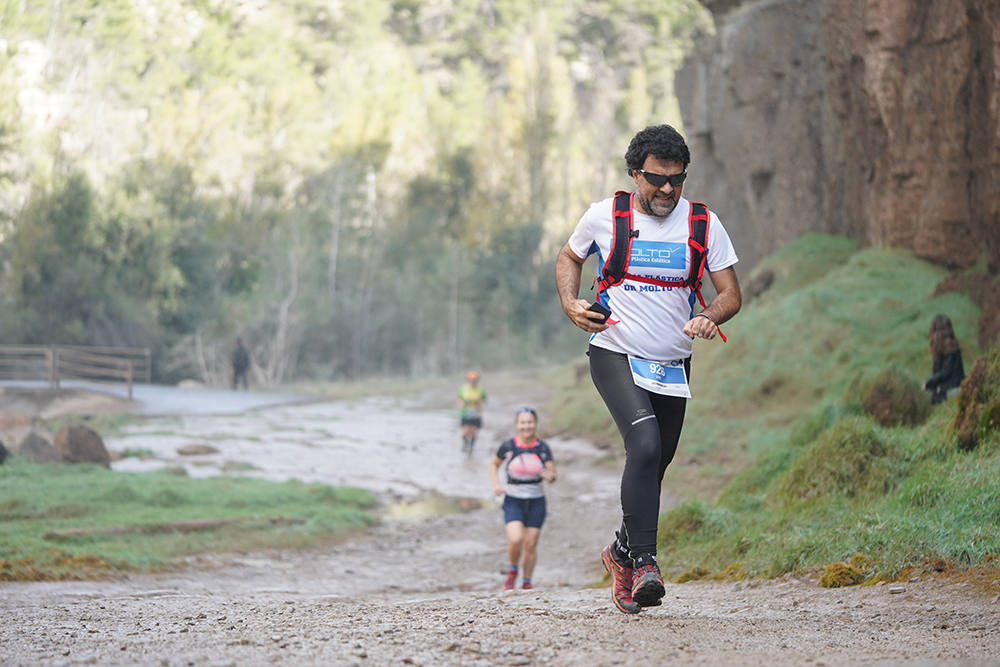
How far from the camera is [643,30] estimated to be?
73.1 meters

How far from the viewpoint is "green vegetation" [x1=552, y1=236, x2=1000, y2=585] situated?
7016 millimetres

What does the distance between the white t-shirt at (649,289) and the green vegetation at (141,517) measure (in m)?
5.40

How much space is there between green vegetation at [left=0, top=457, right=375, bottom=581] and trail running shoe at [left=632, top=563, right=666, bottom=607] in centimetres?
525

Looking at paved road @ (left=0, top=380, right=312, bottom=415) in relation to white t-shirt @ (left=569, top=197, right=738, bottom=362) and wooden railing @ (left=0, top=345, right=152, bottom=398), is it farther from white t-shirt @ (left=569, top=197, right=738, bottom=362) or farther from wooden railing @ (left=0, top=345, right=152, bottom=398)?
white t-shirt @ (left=569, top=197, right=738, bottom=362)

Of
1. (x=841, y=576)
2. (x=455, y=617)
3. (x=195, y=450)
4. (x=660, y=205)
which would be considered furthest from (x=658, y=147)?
(x=195, y=450)

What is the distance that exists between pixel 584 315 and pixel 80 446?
40.6ft

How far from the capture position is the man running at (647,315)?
492cm

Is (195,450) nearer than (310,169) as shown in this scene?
Yes

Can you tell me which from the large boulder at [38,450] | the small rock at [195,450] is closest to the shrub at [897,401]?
the large boulder at [38,450]

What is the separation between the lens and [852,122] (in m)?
19.5

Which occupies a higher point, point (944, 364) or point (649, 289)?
point (649, 289)

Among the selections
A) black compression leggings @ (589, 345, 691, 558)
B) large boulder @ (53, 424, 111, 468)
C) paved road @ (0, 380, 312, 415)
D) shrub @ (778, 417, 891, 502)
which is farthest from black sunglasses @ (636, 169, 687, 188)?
paved road @ (0, 380, 312, 415)

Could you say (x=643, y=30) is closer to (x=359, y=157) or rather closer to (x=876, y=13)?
(x=359, y=157)

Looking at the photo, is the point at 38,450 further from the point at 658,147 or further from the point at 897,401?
the point at 658,147
